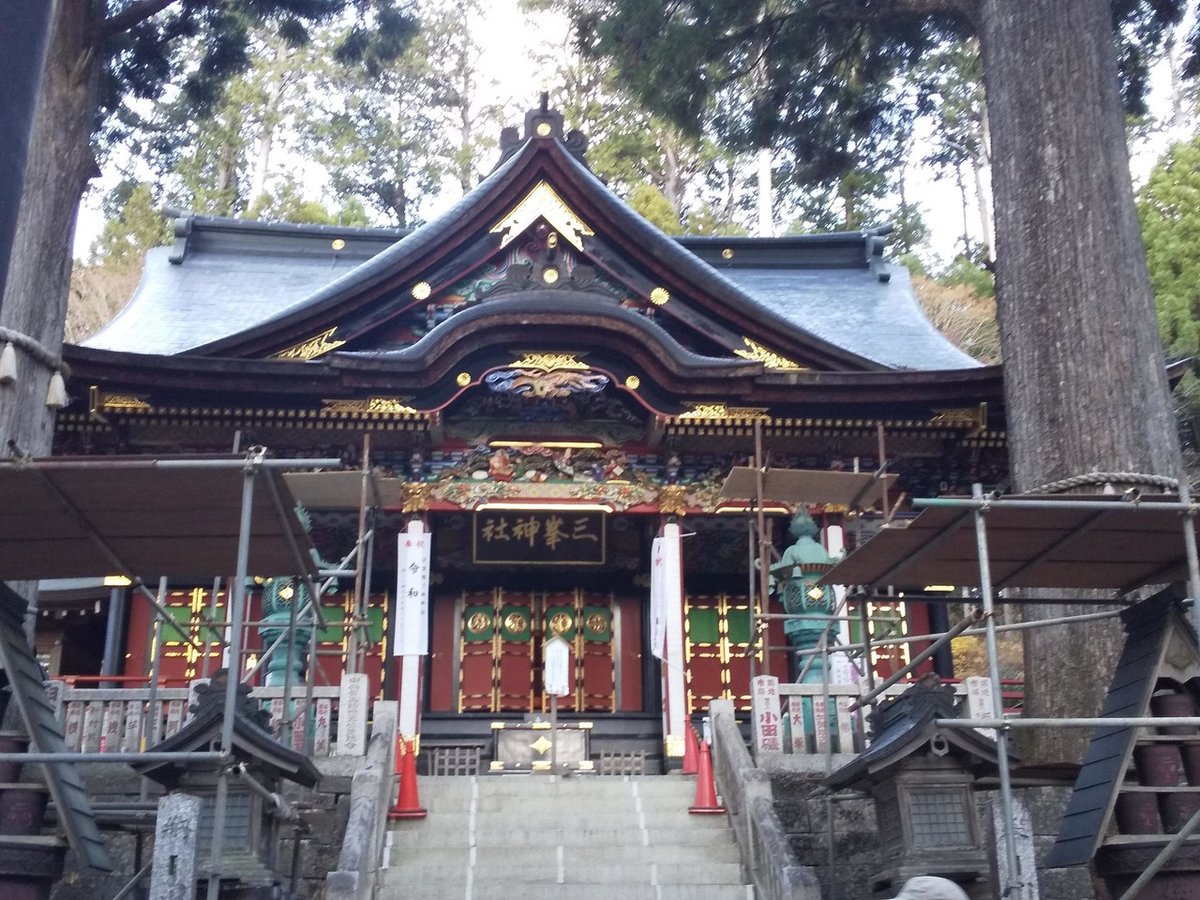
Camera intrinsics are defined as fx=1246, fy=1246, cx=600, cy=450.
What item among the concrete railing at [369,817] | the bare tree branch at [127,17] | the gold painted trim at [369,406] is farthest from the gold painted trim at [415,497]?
the bare tree branch at [127,17]

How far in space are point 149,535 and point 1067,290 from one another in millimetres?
6323

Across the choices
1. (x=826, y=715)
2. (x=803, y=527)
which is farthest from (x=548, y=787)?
(x=803, y=527)

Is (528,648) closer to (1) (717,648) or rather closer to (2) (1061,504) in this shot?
(1) (717,648)

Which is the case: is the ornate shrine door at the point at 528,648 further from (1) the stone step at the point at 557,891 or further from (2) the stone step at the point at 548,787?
(1) the stone step at the point at 557,891

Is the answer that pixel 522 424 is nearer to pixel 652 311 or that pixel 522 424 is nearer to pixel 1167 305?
pixel 652 311

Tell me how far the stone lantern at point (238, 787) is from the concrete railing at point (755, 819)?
261 cm

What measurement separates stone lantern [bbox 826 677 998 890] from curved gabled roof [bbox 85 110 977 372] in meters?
6.32

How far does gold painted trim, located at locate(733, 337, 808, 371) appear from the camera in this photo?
12.5 meters

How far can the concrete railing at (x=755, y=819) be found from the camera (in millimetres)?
6504

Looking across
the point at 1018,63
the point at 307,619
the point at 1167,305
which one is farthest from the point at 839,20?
the point at 1167,305

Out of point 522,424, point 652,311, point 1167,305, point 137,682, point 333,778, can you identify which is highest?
point 1167,305

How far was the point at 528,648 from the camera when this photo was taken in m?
13.1

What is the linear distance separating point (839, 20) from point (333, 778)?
25.6 feet

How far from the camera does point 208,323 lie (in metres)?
14.6
